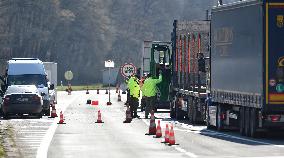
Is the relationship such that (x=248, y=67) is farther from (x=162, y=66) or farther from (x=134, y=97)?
(x=162, y=66)

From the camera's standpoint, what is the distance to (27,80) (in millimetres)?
46125

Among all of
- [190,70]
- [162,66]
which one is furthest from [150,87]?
[162,66]

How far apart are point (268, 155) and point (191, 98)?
1539 centimetres

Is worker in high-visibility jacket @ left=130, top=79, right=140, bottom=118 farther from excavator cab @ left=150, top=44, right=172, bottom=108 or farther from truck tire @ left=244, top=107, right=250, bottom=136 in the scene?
truck tire @ left=244, top=107, right=250, bottom=136

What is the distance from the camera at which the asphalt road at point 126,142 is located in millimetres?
22969

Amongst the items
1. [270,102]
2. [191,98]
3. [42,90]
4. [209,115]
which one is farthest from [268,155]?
[42,90]

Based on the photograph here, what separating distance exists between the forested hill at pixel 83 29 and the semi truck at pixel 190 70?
73.3 meters

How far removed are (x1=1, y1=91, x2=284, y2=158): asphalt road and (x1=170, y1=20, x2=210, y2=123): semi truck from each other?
0.90m

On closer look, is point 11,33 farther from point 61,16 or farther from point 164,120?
point 164,120

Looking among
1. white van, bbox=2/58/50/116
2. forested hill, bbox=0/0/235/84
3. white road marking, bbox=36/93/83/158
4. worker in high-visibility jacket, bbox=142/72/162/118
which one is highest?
forested hill, bbox=0/0/235/84

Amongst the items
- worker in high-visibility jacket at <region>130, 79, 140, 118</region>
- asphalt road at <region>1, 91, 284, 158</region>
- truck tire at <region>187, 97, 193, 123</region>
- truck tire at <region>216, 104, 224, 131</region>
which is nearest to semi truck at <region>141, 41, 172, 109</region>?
worker in high-visibility jacket at <region>130, 79, 140, 118</region>

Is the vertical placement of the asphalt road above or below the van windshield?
below

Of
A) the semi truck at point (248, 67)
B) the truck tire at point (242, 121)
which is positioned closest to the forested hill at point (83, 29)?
the semi truck at point (248, 67)

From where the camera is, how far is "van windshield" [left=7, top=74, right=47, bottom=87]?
4606cm
